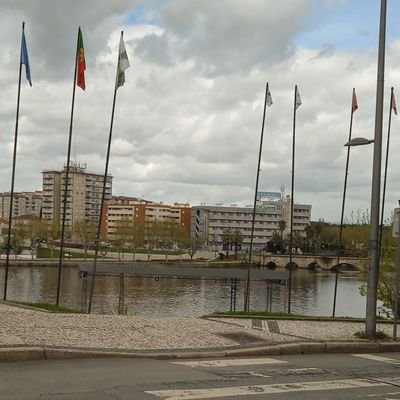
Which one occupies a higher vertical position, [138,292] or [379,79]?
[379,79]

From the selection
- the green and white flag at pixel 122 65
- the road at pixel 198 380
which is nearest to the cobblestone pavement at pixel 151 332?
the road at pixel 198 380

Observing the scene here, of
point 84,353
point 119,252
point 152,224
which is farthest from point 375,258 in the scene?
point 152,224

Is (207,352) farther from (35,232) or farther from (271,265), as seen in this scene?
(271,265)

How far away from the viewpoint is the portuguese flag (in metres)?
25.3

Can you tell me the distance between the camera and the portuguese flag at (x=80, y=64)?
82.9ft

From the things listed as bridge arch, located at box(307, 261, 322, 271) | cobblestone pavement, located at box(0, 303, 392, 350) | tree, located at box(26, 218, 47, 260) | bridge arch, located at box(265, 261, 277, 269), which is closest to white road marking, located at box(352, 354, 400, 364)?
cobblestone pavement, located at box(0, 303, 392, 350)

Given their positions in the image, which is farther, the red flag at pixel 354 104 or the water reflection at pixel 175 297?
the water reflection at pixel 175 297

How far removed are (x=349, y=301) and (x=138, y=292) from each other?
18793 mm

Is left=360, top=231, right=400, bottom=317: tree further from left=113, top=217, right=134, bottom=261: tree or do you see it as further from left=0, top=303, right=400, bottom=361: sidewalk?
left=113, top=217, right=134, bottom=261: tree

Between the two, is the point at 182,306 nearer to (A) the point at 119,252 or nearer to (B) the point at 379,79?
(B) the point at 379,79

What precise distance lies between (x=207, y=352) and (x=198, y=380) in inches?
98.9

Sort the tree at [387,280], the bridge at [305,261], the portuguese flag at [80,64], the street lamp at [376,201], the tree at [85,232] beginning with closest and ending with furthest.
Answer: the street lamp at [376,201], the portuguese flag at [80,64], the tree at [387,280], the tree at [85,232], the bridge at [305,261]

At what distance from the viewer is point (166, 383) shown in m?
8.86

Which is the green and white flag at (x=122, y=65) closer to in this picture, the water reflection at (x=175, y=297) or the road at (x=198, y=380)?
the water reflection at (x=175, y=297)
